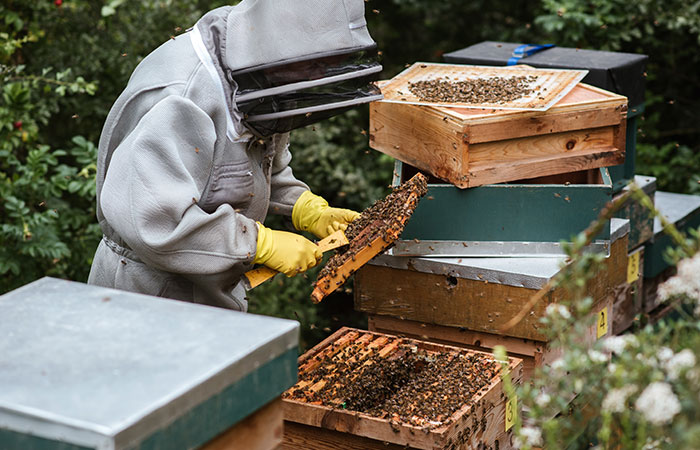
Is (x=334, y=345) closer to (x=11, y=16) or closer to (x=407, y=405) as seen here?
(x=407, y=405)

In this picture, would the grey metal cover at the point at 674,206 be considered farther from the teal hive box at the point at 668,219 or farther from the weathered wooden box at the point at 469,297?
the weathered wooden box at the point at 469,297

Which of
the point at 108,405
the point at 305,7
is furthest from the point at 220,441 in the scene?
the point at 305,7

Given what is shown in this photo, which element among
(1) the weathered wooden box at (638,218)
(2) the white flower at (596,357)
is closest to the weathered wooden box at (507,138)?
(1) the weathered wooden box at (638,218)

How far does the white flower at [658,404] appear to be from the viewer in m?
1.31

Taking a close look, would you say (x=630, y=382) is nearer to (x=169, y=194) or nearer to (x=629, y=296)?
(x=169, y=194)

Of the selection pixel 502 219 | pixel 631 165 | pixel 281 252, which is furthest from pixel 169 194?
pixel 631 165

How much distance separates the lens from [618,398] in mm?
1396

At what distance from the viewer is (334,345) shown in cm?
330

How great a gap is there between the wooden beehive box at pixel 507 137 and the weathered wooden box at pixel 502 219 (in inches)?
3.2

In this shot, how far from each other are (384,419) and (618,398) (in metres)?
1.37

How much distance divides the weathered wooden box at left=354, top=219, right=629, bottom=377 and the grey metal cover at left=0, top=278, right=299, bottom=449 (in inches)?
66.2

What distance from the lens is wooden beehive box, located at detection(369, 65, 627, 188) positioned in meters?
3.29

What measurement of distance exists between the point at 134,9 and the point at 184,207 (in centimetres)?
313

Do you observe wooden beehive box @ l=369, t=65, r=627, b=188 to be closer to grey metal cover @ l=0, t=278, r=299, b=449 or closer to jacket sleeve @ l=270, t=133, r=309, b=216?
jacket sleeve @ l=270, t=133, r=309, b=216
